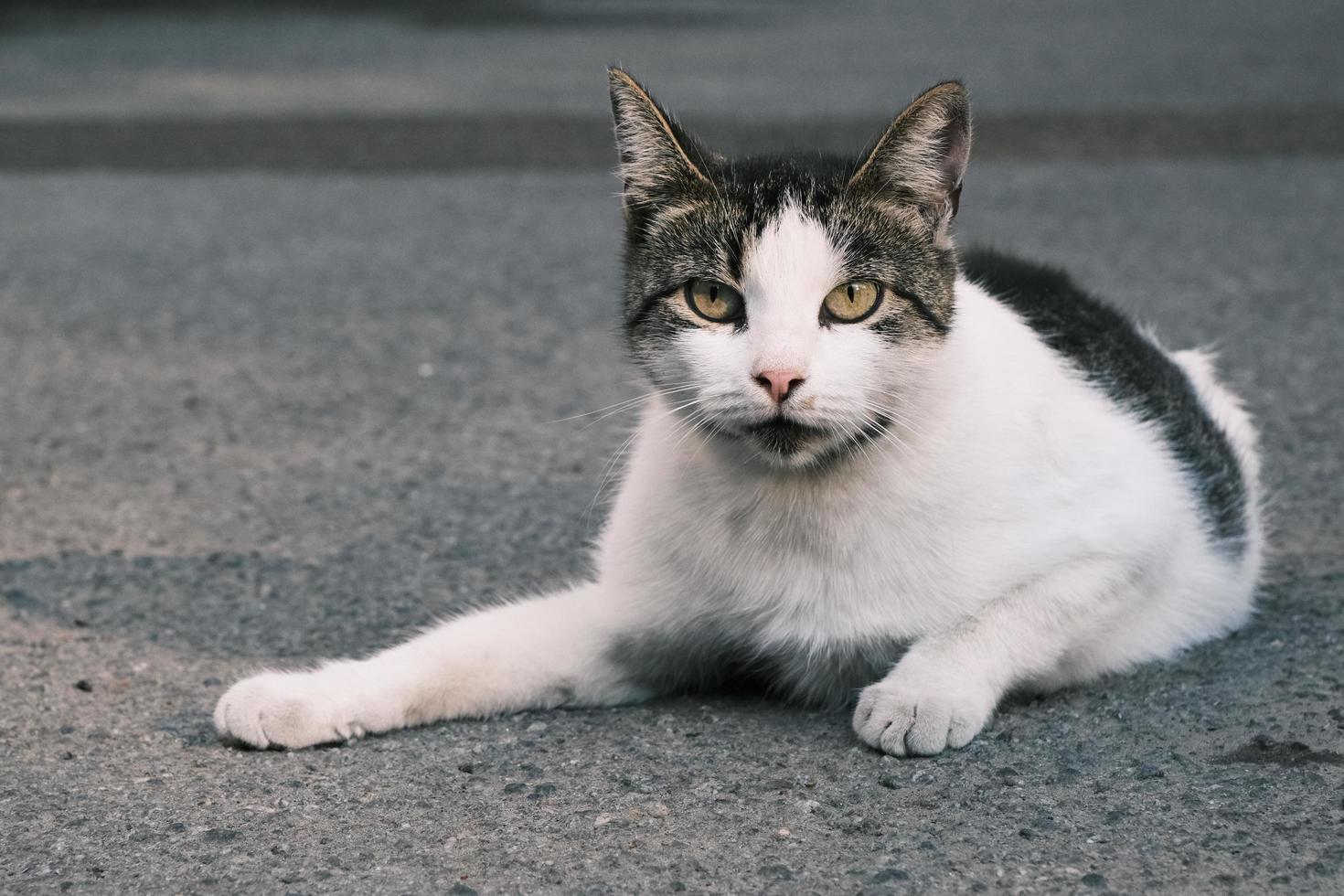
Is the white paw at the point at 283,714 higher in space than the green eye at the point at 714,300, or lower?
lower

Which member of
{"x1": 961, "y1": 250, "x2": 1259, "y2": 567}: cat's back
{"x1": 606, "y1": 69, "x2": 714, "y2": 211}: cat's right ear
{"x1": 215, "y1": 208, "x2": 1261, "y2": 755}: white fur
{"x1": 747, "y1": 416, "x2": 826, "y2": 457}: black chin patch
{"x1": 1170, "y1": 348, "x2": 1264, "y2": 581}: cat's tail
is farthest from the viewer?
{"x1": 1170, "y1": 348, "x2": 1264, "y2": 581}: cat's tail

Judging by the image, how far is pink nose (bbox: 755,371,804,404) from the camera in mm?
2883

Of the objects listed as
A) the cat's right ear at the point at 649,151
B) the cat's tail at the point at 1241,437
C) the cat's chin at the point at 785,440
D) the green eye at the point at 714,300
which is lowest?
the cat's tail at the point at 1241,437

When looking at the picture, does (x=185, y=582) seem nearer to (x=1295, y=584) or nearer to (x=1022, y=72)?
(x=1295, y=584)

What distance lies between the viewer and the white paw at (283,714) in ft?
10.6

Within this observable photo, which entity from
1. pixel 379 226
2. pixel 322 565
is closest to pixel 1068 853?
pixel 322 565

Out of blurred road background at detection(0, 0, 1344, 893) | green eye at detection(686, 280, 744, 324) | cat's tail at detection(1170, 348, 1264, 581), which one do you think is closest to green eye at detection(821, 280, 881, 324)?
green eye at detection(686, 280, 744, 324)

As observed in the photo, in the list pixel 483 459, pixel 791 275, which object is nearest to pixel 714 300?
pixel 791 275

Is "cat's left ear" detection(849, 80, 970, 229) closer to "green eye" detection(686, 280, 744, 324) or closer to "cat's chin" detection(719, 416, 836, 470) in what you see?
"green eye" detection(686, 280, 744, 324)

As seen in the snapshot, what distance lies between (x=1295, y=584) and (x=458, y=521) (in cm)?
221

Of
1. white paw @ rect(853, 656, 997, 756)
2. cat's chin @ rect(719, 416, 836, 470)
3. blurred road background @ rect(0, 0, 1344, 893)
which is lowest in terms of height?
blurred road background @ rect(0, 0, 1344, 893)

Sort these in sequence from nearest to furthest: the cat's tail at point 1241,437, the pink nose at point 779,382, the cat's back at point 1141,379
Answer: the pink nose at point 779,382
the cat's back at point 1141,379
the cat's tail at point 1241,437

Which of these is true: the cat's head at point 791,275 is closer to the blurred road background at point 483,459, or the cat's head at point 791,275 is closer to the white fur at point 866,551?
the white fur at point 866,551

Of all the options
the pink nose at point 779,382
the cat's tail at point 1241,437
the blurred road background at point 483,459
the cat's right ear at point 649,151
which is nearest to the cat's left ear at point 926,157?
the cat's right ear at point 649,151
